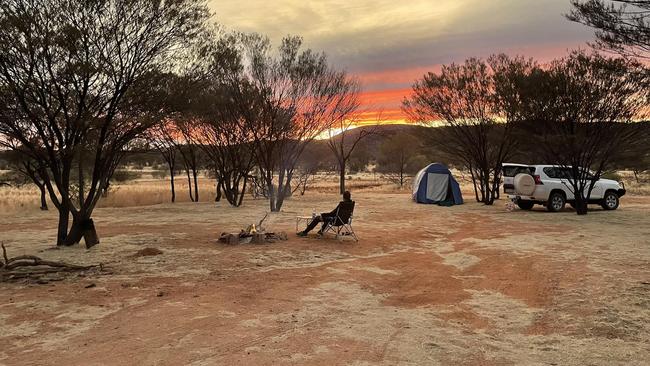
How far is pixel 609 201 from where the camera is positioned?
65.8ft

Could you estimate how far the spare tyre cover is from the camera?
18.8 metres

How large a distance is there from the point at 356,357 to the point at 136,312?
9.94 feet

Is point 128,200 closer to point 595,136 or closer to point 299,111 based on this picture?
point 299,111

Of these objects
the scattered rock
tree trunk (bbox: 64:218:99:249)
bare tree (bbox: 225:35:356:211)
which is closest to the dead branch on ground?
the scattered rock

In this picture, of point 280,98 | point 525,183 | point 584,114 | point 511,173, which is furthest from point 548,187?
point 280,98

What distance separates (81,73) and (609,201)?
20.3 meters

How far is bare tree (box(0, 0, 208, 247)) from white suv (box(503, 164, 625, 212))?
14.0m

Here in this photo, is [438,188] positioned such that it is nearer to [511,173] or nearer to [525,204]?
[525,204]

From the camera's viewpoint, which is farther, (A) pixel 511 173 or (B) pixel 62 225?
(A) pixel 511 173

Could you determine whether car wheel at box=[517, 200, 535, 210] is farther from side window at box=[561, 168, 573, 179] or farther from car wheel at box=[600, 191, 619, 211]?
car wheel at box=[600, 191, 619, 211]

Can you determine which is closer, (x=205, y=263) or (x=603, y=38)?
(x=205, y=263)

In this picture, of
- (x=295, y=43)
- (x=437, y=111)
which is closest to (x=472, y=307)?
(x=295, y=43)

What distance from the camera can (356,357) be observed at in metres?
4.40

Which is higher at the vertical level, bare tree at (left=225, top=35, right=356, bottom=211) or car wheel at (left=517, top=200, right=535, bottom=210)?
bare tree at (left=225, top=35, right=356, bottom=211)
